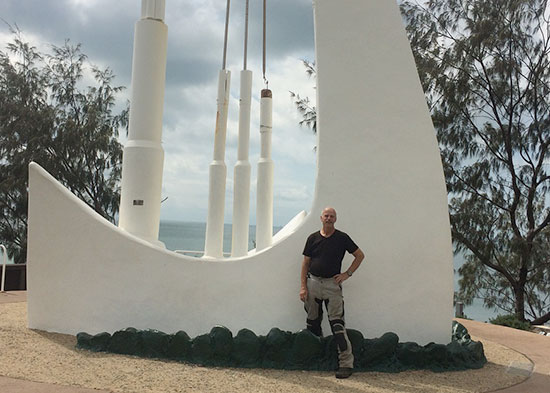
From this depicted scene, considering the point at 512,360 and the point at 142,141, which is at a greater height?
the point at 142,141

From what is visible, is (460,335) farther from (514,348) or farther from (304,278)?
(304,278)

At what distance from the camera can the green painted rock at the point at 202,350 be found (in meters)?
5.08

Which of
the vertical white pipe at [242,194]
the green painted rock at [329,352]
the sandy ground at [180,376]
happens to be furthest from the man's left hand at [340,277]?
the vertical white pipe at [242,194]

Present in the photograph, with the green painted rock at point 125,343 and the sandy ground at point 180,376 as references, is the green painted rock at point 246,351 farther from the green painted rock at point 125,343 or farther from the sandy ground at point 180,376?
the green painted rock at point 125,343

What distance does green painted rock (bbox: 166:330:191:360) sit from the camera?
5.14 meters

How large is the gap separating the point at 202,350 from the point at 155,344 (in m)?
0.48

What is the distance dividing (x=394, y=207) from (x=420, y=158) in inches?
23.9

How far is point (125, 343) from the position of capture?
5309mm

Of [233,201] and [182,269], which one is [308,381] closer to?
[182,269]

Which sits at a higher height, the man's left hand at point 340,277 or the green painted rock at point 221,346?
the man's left hand at point 340,277

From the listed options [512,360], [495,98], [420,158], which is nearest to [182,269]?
[420,158]

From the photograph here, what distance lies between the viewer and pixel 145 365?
489cm

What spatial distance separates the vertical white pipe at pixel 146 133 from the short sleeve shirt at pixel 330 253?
7.14 feet

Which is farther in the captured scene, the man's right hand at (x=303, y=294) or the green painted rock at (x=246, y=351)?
the man's right hand at (x=303, y=294)
